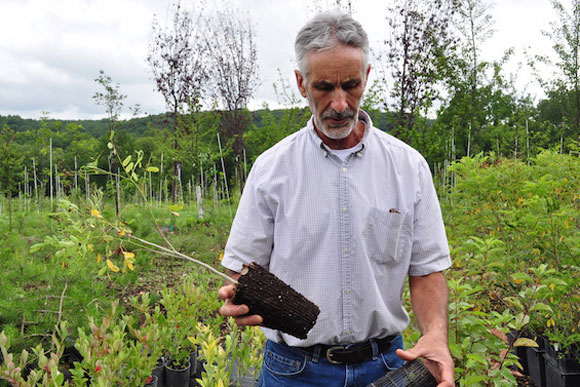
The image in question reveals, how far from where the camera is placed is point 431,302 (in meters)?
1.55

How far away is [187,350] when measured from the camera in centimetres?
364

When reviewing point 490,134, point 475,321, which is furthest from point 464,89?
point 475,321

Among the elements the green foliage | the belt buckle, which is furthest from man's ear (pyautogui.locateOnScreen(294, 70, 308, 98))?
the green foliage

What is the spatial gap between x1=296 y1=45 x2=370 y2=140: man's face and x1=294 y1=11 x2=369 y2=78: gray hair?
0.7 inches

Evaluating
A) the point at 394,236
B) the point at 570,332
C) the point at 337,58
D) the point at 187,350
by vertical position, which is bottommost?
the point at 187,350

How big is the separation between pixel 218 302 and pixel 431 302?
2.57 metres

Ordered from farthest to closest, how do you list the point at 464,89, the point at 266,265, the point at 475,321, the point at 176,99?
the point at 176,99 < the point at 464,89 < the point at 475,321 < the point at 266,265

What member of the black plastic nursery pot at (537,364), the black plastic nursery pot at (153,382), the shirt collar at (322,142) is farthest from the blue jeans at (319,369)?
the black plastic nursery pot at (537,364)

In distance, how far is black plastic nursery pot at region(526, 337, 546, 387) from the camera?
11.7 ft

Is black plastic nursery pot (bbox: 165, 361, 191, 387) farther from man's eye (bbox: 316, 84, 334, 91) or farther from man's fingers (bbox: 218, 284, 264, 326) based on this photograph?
man's eye (bbox: 316, 84, 334, 91)

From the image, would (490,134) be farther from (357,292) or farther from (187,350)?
(357,292)

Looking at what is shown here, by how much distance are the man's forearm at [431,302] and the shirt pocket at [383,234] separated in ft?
0.51

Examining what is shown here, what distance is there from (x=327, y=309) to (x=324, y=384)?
0.79 ft

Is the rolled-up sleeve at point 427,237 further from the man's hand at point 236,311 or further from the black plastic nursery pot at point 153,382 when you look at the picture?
the black plastic nursery pot at point 153,382
